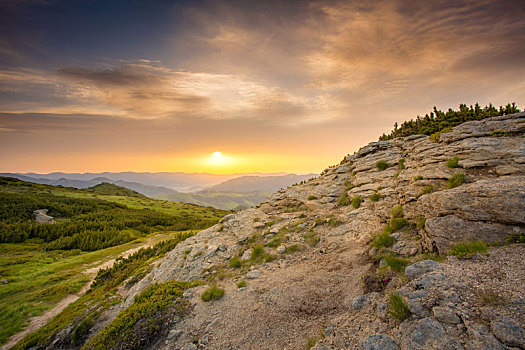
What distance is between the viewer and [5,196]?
93875mm

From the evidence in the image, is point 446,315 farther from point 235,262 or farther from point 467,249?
point 235,262

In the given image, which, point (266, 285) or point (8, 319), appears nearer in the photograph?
point (266, 285)

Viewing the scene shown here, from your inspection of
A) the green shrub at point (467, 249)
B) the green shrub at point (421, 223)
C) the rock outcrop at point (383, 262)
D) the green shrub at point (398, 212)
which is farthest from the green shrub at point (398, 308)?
the green shrub at point (398, 212)

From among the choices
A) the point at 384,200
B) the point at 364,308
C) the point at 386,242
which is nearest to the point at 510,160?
the point at 384,200

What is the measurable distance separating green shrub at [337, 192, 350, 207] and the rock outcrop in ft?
0.33

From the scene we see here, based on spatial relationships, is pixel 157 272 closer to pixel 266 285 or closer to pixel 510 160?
pixel 266 285

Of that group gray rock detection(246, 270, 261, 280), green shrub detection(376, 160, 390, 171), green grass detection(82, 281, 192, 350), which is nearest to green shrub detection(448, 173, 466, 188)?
green shrub detection(376, 160, 390, 171)

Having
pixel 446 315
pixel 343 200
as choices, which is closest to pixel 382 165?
pixel 343 200

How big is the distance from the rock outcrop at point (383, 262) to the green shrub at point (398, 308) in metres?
0.14

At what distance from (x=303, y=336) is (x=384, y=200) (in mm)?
11345

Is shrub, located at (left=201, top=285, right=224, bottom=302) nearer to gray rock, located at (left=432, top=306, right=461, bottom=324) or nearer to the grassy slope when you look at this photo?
gray rock, located at (left=432, top=306, right=461, bottom=324)

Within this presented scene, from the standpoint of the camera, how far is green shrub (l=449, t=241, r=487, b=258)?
281 inches

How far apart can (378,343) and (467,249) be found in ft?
16.8

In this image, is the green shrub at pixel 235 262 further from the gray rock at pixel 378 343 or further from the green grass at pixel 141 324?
the gray rock at pixel 378 343
